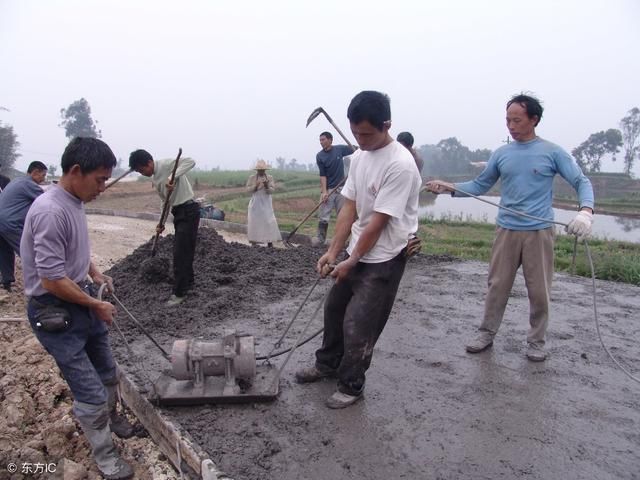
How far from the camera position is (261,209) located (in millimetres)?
8688

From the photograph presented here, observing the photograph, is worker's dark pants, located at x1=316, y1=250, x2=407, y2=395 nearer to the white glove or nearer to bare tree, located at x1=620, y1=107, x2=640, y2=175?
the white glove

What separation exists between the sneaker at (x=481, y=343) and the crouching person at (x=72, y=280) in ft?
8.78

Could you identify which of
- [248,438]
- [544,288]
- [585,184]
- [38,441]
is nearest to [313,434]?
[248,438]

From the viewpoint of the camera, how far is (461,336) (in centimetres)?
441

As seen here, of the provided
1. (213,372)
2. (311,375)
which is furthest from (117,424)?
(311,375)

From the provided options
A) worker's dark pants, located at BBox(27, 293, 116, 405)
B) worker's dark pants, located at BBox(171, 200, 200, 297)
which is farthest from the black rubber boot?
worker's dark pants, located at BBox(27, 293, 116, 405)

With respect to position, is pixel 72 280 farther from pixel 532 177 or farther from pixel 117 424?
pixel 532 177

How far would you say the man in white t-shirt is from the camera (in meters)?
2.72

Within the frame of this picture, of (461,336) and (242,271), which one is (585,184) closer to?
(461,336)

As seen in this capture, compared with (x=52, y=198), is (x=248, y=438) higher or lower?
lower

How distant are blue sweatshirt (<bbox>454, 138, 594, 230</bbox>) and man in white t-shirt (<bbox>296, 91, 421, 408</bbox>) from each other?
1.16 meters

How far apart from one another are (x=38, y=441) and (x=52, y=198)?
1.70m

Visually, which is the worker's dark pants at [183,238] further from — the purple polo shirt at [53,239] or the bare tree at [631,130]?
the bare tree at [631,130]

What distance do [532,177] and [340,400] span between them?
2135 mm
